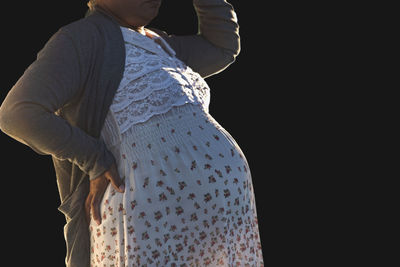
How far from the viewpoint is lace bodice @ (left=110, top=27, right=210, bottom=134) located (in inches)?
110

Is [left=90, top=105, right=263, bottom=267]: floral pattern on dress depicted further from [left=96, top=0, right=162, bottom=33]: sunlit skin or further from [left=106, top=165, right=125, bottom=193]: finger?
[left=96, top=0, right=162, bottom=33]: sunlit skin

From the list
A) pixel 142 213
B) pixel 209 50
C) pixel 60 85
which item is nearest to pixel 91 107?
pixel 60 85

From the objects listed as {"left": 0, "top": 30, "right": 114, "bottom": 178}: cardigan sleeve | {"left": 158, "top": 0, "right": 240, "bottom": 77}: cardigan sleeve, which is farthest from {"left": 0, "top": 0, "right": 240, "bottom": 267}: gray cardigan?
{"left": 158, "top": 0, "right": 240, "bottom": 77}: cardigan sleeve

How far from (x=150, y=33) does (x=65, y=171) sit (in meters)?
0.64

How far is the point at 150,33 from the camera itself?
123 inches

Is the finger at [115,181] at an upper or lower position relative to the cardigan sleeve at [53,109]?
lower

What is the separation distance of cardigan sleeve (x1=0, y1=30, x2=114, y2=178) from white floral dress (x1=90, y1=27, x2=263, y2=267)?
120mm

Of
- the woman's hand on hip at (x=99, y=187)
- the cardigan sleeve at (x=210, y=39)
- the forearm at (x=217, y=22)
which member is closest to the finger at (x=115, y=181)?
the woman's hand on hip at (x=99, y=187)

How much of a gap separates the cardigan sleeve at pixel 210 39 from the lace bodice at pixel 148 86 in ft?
0.99

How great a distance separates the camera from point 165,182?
108 inches

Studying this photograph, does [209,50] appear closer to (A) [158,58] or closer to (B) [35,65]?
(A) [158,58]

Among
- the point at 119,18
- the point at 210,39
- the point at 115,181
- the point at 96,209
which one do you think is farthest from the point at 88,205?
the point at 210,39

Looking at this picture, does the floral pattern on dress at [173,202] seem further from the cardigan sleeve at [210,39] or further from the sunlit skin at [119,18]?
the cardigan sleeve at [210,39]

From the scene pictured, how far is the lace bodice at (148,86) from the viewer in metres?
2.79
